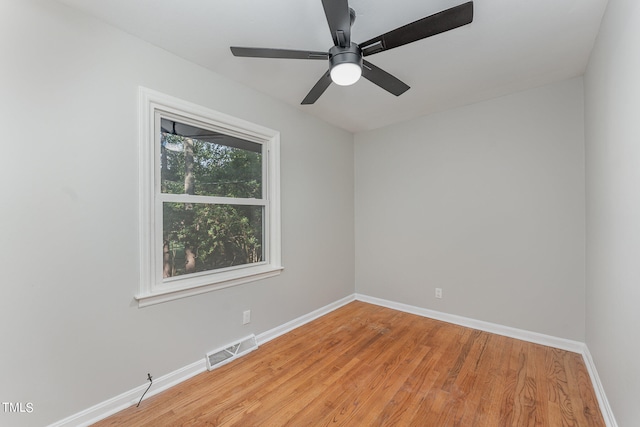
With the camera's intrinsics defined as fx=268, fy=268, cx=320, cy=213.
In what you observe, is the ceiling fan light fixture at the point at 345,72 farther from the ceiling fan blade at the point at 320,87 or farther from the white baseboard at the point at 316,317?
the white baseboard at the point at 316,317

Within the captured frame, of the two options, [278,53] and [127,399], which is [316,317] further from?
[278,53]

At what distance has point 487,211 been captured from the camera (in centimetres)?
291

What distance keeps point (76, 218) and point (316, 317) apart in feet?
8.28

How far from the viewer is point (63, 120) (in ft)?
5.21

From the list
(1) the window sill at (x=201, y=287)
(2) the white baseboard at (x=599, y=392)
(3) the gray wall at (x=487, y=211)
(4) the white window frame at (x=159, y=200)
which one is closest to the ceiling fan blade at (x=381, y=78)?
(4) the white window frame at (x=159, y=200)

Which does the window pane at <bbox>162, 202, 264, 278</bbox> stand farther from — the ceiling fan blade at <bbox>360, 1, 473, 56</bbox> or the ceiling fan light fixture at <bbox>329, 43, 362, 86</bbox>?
the ceiling fan blade at <bbox>360, 1, 473, 56</bbox>

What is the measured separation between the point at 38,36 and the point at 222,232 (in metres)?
1.67

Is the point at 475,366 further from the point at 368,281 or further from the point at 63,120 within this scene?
the point at 63,120

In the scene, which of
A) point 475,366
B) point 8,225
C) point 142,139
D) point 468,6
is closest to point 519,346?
point 475,366

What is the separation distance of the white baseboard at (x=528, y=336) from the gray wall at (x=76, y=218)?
231 centimetres

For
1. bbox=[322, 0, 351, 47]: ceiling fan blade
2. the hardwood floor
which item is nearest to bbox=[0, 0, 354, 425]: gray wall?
the hardwood floor

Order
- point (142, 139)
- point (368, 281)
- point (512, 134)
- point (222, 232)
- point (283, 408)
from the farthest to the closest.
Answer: point (368, 281)
point (512, 134)
point (222, 232)
point (142, 139)
point (283, 408)

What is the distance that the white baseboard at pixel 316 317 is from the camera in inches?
65.2

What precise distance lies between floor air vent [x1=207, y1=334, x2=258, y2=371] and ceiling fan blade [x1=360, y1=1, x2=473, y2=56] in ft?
8.26
